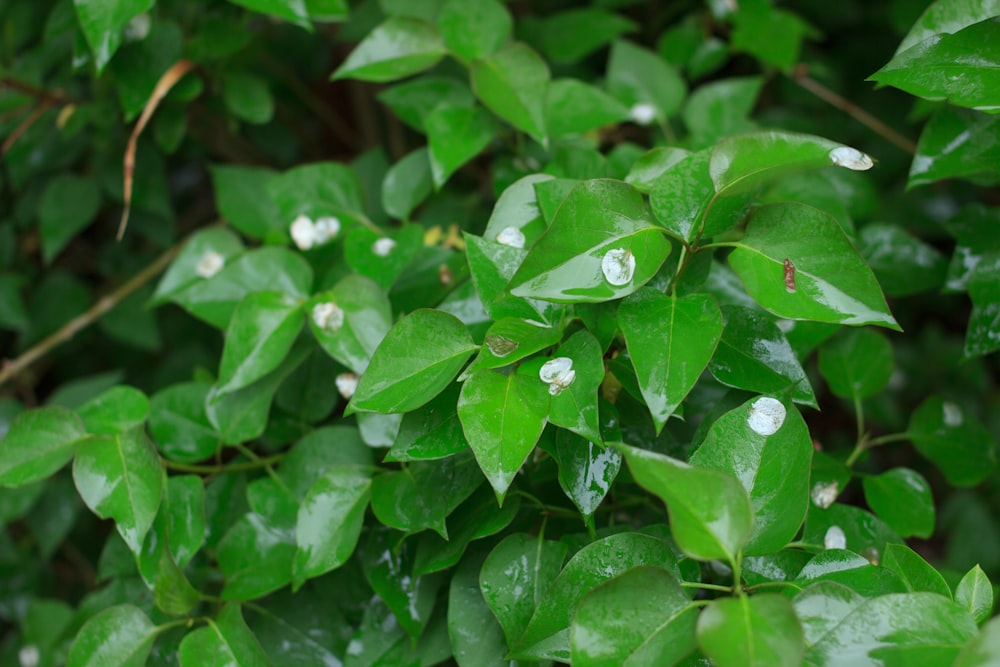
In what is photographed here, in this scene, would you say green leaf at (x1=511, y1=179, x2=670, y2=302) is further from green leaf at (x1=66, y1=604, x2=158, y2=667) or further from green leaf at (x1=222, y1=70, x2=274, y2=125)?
green leaf at (x1=222, y1=70, x2=274, y2=125)

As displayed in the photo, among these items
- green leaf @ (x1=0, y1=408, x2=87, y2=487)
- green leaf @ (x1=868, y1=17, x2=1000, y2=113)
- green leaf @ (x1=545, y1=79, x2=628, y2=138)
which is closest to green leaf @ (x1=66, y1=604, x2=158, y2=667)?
green leaf @ (x1=0, y1=408, x2=87, y2=487)

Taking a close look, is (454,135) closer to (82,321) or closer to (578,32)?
(578,32)

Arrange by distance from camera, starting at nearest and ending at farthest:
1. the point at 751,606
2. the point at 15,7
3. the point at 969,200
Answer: the point at 751,606, the point at 15,7, the point at 969,200

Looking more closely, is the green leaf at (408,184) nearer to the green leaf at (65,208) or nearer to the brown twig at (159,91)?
the brown twig at (159,91)

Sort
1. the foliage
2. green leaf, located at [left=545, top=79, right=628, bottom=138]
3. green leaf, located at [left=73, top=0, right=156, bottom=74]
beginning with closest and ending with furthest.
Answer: the foliage < green leaf, located at [left=73, top=0, right=156, bottom=74] < green leaf, located at [left=545, top=79, right=628, bottom=138]

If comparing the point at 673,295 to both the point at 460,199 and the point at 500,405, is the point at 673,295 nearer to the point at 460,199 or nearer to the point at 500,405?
the point at 500,405

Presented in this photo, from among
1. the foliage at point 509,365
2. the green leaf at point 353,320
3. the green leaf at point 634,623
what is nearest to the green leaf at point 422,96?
the foliage at point 509,365

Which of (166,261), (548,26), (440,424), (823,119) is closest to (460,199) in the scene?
(548,26)
